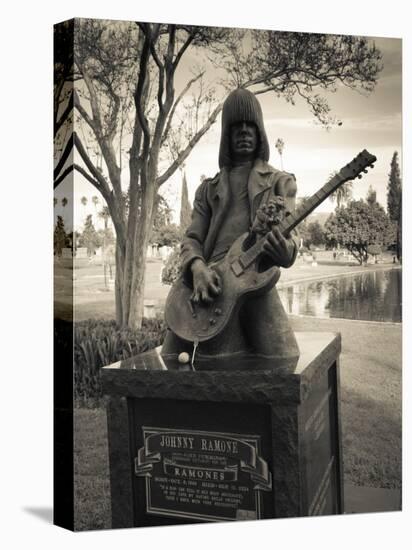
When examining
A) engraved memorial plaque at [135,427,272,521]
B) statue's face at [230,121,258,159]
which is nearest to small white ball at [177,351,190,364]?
engraved memorial plaque at [135,427,272,521]

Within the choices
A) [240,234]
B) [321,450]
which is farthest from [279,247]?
[321,450]

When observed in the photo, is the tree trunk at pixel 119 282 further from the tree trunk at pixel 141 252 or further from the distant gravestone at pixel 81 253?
the distant gravestone at pixel 81 253

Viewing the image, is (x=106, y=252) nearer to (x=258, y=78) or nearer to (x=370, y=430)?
(x=258, y=78)

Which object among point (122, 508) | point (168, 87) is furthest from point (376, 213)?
point (122, 508)

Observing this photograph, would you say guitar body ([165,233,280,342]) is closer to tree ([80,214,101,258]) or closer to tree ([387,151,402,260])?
tree ([80,214,101,258])

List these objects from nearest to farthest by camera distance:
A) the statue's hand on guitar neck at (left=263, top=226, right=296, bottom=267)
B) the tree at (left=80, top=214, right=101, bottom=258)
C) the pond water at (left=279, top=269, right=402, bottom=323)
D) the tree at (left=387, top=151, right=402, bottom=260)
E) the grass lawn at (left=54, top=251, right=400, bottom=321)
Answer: the statue's hand on guitar neck at (left=263, top=226, right=296, bottom=267) < the grass lawn at (left=54, top=251, right=400, bottom=321) < the tree at (left=80, top=214, right=101, bottom=258) < the tree at (left=387, top=151, right=402, bottom=260) < the pond water at (left=279, top=269, right=402, bottom=323)

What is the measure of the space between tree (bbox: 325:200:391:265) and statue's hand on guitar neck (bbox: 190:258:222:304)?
8.18 feet

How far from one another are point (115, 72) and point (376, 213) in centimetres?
256

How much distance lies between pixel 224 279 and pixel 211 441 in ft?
3.51

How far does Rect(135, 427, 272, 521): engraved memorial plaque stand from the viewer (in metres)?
6.32

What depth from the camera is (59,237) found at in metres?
7.04

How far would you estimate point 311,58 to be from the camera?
838 centimetres

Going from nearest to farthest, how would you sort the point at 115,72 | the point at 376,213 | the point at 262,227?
the point at 262,227 < the point at 115,72 < the point at 376,213

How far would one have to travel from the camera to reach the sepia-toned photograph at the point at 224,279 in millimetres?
6359
